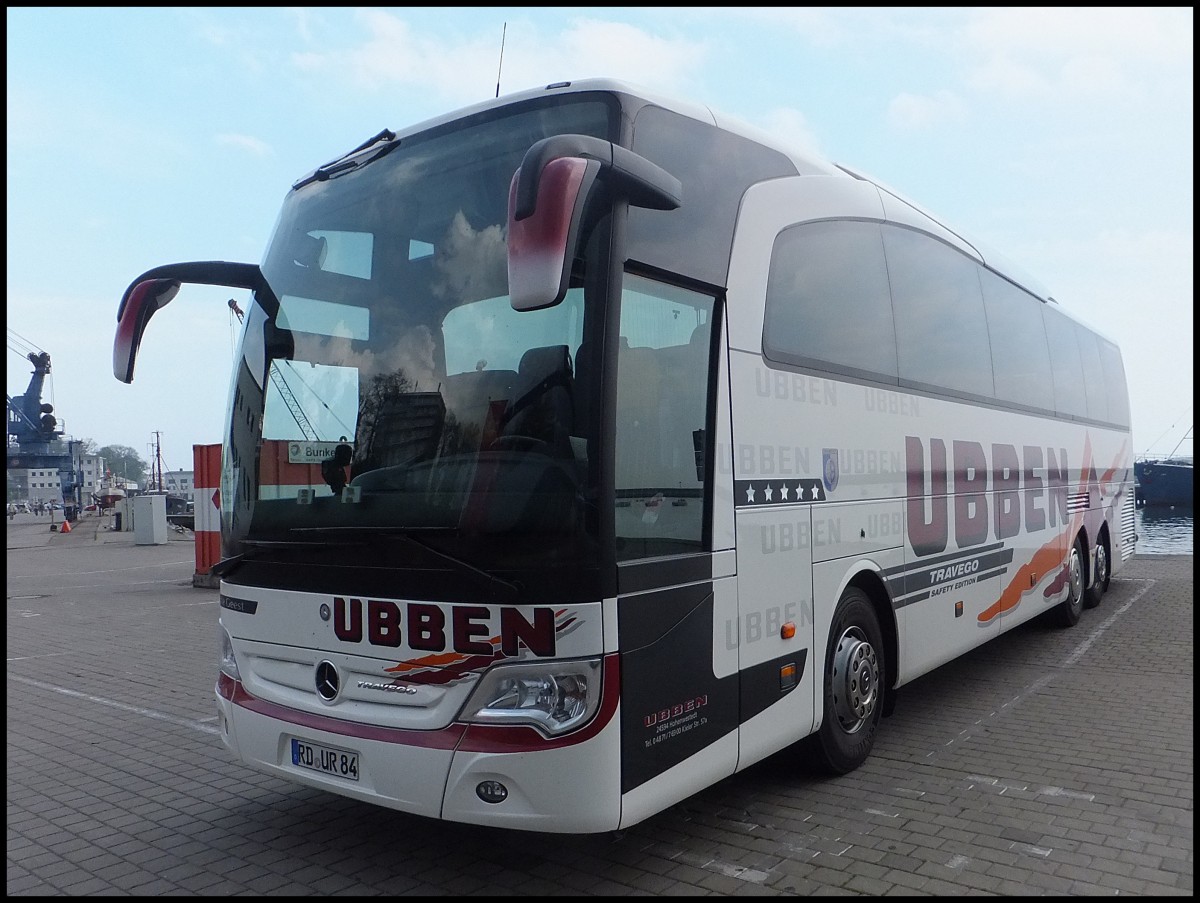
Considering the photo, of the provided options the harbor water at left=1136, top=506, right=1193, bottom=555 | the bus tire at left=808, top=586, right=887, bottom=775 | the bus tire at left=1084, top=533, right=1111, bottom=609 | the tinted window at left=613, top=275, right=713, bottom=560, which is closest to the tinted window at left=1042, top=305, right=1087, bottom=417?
the bus tire at left=1084, top=533, right=1111, bottom=609

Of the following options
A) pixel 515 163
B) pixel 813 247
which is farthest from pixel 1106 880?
pixel 515 163

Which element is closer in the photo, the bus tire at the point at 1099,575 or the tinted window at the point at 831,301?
the tinted window at the point at 831,301

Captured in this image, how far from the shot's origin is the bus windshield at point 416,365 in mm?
3750

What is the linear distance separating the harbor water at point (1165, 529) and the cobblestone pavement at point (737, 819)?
23.2 meters

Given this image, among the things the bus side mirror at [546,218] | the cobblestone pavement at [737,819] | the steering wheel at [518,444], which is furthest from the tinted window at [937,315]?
the bus side mirror at [546,218]

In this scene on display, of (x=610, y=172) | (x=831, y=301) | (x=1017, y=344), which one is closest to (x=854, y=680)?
(x=831, y=301)

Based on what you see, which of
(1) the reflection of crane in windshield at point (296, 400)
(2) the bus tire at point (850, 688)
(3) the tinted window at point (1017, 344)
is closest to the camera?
(1) the reflection of crane in windshield at point (296, 400)

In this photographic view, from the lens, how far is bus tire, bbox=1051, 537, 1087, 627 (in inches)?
407

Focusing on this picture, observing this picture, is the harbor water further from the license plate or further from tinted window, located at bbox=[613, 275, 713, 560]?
the license plate

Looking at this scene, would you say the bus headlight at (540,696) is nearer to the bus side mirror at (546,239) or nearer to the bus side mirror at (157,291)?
the bus side mirror at (546,239)

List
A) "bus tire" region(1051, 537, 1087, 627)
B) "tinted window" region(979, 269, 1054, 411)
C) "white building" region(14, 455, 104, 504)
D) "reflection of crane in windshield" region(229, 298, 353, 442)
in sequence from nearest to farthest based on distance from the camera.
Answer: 1. "reflection of crane in windshield" region(229, 298, 353, 442)
2. "tinted window" region(979, 269, 1054, 411)
3. "bus tire" region(1051, 537, 1087, 627)
4. "white building" region(14, 455, 104, 504)

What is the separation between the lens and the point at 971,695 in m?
7.54

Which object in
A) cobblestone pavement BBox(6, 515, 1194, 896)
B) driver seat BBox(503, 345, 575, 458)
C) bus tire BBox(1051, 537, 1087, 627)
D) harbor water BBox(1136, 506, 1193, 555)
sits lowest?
harbor water BBox(1136, 506, 1193, 555)

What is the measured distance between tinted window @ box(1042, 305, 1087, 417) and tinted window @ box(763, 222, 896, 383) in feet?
15.1
